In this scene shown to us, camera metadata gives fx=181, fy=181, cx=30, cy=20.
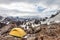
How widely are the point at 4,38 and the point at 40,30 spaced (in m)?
4.85

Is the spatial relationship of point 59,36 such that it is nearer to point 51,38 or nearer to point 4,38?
point 51,38

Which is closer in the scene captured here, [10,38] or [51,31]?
[10,38]

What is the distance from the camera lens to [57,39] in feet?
53.5

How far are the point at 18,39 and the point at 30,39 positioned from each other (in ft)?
4.13

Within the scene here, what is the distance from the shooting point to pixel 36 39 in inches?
654

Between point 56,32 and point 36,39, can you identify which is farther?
point 56,32

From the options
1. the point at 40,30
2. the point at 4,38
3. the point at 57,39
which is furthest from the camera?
the point at 40,30

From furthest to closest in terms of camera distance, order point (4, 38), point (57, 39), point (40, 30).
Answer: point (40, 30), point (4, 38), point (57, 39)

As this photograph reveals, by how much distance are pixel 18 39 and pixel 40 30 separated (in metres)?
4.75

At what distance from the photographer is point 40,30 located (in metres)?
20.7

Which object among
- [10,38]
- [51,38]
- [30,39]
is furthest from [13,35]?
[51,38]

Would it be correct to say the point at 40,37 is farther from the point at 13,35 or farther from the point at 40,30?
the point at 40,30

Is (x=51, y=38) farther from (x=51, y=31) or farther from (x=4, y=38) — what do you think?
(x=4, y=38)

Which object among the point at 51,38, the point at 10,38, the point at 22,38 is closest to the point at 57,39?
the point at 51,38
